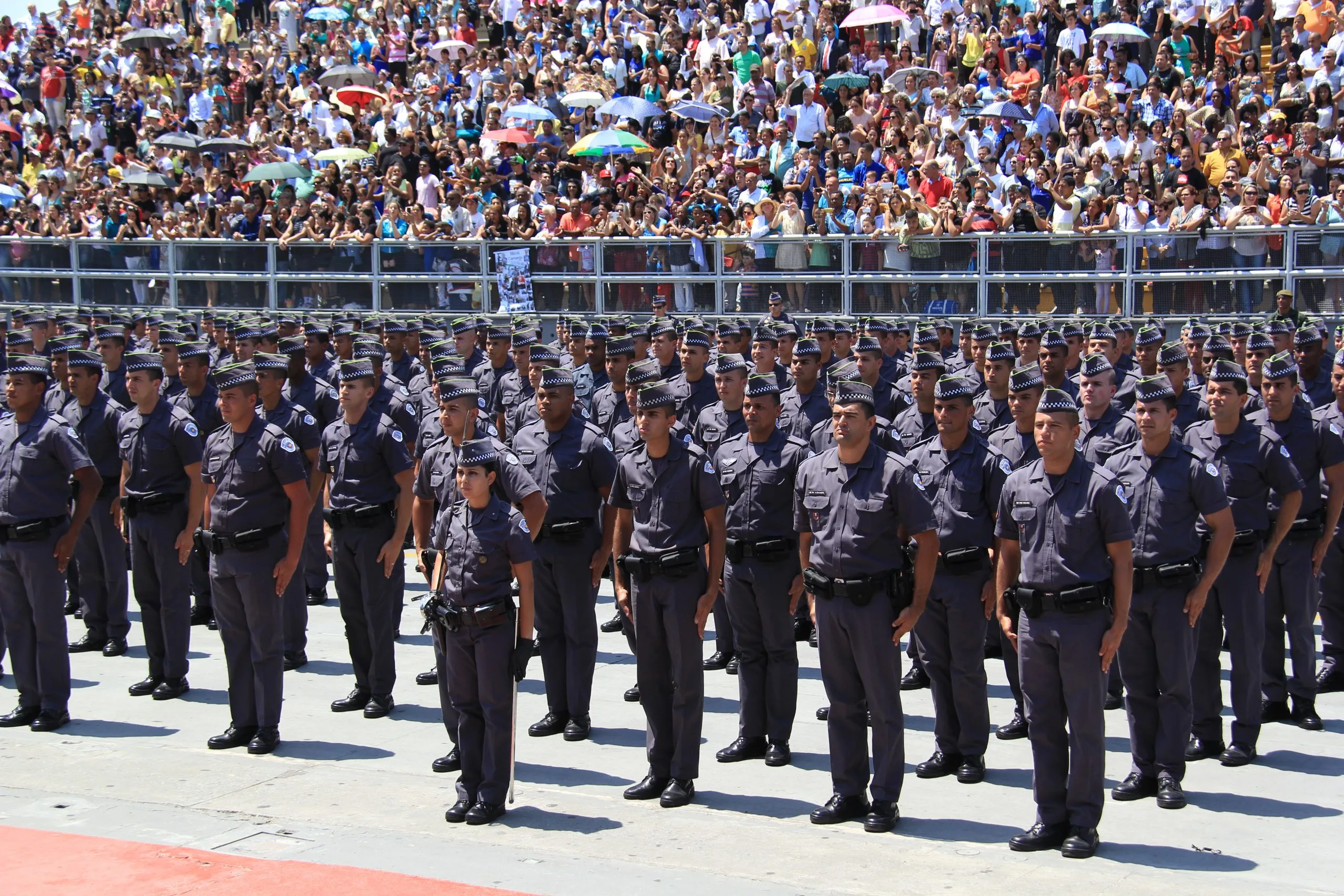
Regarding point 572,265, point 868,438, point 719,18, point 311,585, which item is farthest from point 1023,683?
point 719,18

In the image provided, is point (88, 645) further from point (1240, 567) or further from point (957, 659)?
point (1240, 567)

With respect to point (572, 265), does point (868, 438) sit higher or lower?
lower

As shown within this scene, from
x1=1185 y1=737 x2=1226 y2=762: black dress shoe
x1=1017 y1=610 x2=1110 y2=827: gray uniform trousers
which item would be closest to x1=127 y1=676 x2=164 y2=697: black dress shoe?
x1=1017 y1=610 x2=1110 y2=827: gray uniform trousers

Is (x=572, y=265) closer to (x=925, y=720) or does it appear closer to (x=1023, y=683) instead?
(x=925, y=720)

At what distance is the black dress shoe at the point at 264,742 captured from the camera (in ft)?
28.1

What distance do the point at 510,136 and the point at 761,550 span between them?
16.3 m

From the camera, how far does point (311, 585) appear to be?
12.7 m

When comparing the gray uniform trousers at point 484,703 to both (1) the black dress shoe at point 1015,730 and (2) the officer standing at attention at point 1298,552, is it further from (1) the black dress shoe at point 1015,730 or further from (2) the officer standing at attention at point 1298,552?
(2) the officer standing at attention at point 1298,552

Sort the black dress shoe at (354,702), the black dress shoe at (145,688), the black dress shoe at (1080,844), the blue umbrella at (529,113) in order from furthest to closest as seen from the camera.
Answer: the blue umbrella at (529,113) → the black dress shoe at (145,688) → the black dress shoe at (354,702) → the black dress shoe at (1080,844)

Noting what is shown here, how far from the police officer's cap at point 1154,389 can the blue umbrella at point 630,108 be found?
52.3 ft

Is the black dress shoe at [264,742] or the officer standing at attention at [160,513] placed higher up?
the officer standing at attention at [160,513]

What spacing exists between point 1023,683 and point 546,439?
3.53 meters

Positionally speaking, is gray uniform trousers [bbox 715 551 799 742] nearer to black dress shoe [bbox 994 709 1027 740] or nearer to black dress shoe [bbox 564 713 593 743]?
black dress shoe [bbox 564 713 593 743]

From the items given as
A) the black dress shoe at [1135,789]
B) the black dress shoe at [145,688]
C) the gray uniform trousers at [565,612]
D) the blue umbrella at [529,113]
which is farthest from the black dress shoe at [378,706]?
the blue umbrella at [529,113]
